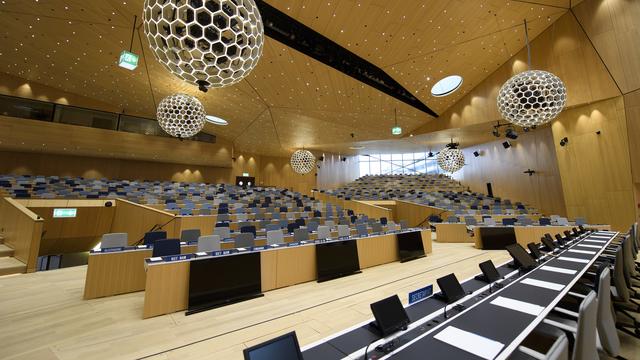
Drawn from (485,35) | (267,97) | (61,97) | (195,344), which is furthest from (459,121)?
(61,97)

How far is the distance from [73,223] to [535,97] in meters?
12.6

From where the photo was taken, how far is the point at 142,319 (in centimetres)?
300

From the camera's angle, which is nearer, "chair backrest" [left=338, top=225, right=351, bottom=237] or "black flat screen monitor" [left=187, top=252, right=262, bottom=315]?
"black flat screen monitor" [left=187, top=252, right=262, bottom=315]

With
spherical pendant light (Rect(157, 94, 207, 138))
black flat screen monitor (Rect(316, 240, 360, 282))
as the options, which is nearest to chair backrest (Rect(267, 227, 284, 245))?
black flat screen monitor (Rect(316, 240, 360, 282))

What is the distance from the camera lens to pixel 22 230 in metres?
5.19

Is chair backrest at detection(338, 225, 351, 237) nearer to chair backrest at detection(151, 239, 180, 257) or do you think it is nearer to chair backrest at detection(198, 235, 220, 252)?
chair backrest at detection(198, 235, 220, 252)

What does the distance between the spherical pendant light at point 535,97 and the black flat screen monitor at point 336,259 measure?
3.81 meters

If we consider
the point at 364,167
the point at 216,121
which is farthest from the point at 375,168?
the point at 216,121

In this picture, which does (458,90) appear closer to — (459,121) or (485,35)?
(459,121)

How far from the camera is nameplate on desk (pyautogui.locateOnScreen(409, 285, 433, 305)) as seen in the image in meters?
2.07

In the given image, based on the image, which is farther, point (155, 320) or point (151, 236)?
point (151, 236)

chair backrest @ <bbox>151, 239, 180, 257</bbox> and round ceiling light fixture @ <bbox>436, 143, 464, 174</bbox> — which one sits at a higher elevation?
round ceiling light fixture @ <bbox>436, 143, 464, 174</bbox>

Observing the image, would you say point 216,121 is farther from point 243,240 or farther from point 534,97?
point 534,97

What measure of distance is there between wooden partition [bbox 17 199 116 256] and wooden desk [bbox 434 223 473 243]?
11.3m
